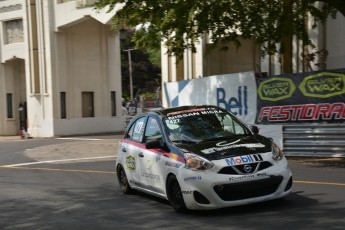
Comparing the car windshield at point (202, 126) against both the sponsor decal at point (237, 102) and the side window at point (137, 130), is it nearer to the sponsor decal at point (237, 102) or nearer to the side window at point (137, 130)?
the side window at point (137, 130)

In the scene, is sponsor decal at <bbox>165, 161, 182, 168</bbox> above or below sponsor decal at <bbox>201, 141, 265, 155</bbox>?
below

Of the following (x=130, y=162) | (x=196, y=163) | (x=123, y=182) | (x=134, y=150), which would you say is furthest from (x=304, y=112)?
(x=196, y=163)

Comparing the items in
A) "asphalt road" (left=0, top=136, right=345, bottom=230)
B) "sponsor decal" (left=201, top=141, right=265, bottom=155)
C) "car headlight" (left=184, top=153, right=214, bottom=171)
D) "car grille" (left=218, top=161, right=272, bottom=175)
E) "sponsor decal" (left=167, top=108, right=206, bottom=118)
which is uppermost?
"sponsor decal" (left=167, top=108, right=206, bottom=118)

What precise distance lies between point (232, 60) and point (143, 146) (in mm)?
15301

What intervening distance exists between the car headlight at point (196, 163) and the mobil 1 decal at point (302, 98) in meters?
7.19

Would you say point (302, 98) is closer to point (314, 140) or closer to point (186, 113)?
point (314, 140)

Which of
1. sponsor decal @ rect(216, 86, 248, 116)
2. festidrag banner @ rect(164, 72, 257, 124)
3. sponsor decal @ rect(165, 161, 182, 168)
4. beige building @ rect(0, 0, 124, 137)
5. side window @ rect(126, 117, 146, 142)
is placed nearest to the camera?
sponsor decal @ rect(165, 161, 182, 168)

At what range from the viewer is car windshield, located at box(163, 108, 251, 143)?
26.4ft

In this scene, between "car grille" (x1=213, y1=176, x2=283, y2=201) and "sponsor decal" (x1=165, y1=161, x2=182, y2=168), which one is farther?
"sponsor decal" (x1=165, y1=161, x2=182, y2=168)

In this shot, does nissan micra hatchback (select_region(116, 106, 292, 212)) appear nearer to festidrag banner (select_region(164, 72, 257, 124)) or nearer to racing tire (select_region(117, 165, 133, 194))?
racing tire (select_region(117, 165, 133, 194))

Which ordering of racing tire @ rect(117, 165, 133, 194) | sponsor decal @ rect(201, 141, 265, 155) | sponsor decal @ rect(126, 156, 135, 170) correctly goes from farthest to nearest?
racing tire @ rect(117, 165, 133, 194)
sponsor decal @ rect(126, 156, 135, 170)
sponsor decal @ rect(201, 141, 265, 155)

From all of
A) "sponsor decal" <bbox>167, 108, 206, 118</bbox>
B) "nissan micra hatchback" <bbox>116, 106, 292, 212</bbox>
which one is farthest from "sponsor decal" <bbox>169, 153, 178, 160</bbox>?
"sponsor decal" <bbox>167, 108, 206, 118</bbox>

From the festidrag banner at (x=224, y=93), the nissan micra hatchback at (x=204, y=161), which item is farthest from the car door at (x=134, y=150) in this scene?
the festidrag banner at (x=224, y=93)

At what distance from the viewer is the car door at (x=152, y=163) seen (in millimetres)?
8031
